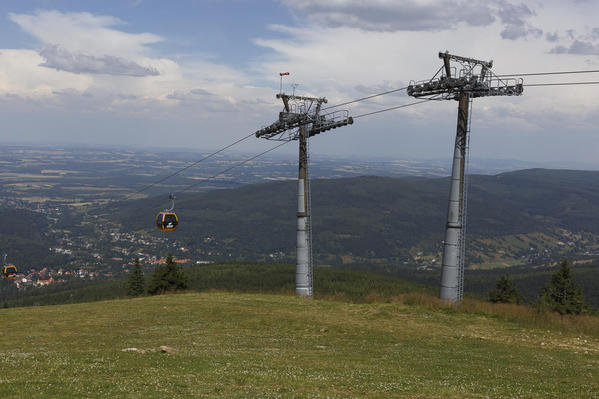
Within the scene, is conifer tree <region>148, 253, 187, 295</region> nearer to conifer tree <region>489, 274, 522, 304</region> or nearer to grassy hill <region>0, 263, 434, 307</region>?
conifer tree <region>489, 274, 522, 304</region>

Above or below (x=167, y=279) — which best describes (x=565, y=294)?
above

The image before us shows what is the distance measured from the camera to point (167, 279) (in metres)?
57.8

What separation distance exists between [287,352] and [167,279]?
3927 centimetres

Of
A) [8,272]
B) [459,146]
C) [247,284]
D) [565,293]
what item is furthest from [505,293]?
[247,284]

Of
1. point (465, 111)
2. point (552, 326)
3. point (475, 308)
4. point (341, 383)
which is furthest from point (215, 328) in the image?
point (465, 111)

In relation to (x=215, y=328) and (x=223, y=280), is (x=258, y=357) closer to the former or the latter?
(x=215, y=328)

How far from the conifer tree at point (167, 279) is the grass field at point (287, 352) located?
1901cm

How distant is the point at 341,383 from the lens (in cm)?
1630

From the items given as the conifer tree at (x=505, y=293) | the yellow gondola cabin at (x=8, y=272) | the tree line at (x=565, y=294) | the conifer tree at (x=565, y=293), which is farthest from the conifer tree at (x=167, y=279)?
the conifer tree at (x=565, y=293)

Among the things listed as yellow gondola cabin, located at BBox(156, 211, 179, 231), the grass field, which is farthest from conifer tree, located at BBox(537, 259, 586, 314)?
yellow gondola cabin, located at BBox(156, 211, 179, 231)

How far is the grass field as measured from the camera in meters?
15.4

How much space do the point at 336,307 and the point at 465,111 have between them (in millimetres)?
18299

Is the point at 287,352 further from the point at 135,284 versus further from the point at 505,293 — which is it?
the point at 135,284

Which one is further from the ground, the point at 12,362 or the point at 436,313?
the point at 12,362
